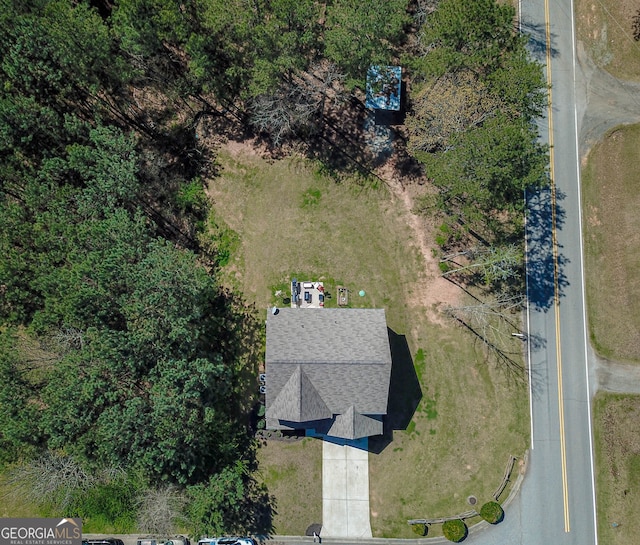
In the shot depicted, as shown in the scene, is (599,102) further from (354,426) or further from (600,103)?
(354,426)

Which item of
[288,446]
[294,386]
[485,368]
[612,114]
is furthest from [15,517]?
[612,114]

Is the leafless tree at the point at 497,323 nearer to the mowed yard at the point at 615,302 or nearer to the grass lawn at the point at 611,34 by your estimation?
the mowed yard at the point at 615,302

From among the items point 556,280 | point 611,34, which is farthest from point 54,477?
point 611,34

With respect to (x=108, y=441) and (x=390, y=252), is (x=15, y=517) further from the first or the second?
(x=390, y=252)

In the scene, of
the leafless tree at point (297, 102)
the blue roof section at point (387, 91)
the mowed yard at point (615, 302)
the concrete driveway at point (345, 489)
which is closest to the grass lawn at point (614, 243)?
the mowed yard at point (615, 302)

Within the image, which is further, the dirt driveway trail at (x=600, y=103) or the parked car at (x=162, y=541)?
the dirt driveway trail at (x=600, y=103)

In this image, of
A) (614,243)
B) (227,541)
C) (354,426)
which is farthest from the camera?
(614,243)
